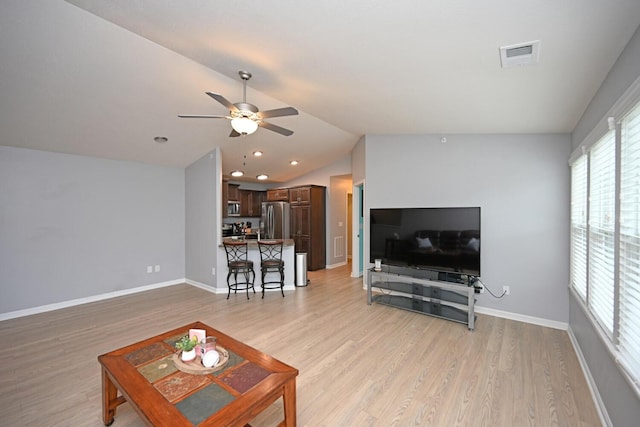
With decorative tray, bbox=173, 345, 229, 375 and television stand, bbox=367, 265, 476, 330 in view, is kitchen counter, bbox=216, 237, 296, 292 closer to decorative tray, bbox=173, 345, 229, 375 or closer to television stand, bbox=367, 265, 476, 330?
television stand, bbox=367, 265, 476, 330

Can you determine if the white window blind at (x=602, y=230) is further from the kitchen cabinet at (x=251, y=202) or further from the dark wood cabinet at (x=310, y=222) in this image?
the kitchen cabinet at (x=251, y=202)

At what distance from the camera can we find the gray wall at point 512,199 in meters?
3.47

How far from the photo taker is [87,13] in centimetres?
219

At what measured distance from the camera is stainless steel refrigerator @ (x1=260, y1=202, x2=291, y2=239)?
7004 millimetres

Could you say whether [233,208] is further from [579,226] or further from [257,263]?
[579,226]

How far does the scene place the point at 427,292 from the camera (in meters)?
4.25

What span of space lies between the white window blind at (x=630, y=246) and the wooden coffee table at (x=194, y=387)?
200cm

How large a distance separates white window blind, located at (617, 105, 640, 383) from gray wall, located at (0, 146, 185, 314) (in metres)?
6.38

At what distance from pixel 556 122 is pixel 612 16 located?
1.96 m

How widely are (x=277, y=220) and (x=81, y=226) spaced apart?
152 inches

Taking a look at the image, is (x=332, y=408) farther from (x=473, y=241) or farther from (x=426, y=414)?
(x=473, y=241)

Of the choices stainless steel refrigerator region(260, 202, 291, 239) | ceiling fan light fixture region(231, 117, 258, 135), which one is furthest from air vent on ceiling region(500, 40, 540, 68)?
stainless steel refrigerator region(260, 202, 291, 239)

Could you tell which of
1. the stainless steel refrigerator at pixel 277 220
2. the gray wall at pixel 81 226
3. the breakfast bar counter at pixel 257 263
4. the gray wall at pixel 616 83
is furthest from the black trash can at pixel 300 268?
the gray wall at pixel 616 83

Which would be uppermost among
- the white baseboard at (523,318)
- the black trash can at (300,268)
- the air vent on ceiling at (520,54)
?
the air vent on ceiling at (520,54)
